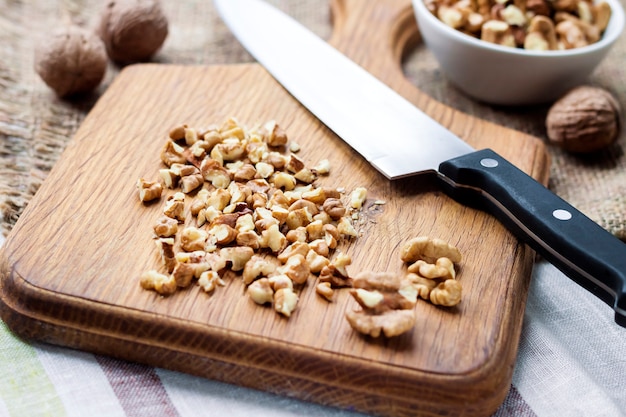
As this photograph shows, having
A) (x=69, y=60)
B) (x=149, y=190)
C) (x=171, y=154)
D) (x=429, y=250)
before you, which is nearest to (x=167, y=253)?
(x=149, y=190)

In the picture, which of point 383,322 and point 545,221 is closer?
point 383,322

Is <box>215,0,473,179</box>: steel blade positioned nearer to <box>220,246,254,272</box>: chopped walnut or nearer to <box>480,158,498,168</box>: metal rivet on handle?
<box>480,158,498,168</box>: metal rivet on handle

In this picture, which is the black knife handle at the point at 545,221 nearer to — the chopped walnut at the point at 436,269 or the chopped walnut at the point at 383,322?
the chopped walnut at the point at 436,269

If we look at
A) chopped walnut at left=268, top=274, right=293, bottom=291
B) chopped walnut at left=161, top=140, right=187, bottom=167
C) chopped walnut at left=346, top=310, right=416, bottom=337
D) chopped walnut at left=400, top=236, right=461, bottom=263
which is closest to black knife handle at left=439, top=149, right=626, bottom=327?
chopped walnut at left=400, top=236, right=461, bottom=263

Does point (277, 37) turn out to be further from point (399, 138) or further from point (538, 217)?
point (538, 217)

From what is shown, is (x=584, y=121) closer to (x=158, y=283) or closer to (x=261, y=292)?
(x=261, y=292)

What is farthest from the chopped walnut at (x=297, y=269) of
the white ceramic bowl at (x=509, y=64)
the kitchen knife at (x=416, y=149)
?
the white ceramic bowl at (x=509, y=64)

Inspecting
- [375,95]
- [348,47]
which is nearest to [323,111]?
[375,95]
